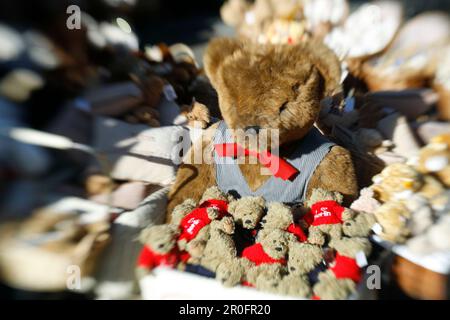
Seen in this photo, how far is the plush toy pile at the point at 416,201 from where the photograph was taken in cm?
62

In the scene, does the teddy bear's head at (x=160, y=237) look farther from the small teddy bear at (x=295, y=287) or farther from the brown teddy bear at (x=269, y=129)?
the small teddy bear at (x=295, y=287)

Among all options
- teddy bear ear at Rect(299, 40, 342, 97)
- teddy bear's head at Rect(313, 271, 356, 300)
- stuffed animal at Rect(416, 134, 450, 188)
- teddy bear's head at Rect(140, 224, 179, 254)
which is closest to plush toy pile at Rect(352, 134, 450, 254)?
stuffed animal at Rect(416, 134, 450, 188)

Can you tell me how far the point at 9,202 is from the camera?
52 cm

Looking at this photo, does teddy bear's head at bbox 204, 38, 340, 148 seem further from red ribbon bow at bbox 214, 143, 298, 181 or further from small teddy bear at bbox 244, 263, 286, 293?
small teddy bear at bbox 244, 263, 286, 293

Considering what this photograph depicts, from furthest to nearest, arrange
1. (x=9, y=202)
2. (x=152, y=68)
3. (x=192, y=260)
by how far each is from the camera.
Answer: (x=152, y=68) < (x=192, y=260) < (x=9, y=202)

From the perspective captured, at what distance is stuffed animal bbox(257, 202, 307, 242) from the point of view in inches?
26.0

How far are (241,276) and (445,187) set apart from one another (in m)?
0.50

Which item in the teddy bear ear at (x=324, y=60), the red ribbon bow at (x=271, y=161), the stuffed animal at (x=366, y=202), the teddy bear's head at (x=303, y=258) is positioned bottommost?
the teddy bear's head at (x=303, y=258)

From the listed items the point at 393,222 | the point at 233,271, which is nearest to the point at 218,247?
the point at 233,271

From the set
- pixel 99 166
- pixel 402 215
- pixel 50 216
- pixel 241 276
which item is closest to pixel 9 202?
pixel 50 216

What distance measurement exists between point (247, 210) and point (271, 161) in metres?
0.13

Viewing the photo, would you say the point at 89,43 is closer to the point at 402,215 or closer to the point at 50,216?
the point at 50,216

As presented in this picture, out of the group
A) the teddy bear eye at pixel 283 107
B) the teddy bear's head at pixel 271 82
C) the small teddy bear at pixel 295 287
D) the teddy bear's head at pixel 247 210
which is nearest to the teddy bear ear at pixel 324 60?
the teddy bear's head at pixel 271 82

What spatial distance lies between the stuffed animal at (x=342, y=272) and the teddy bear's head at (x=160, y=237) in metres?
0.31
